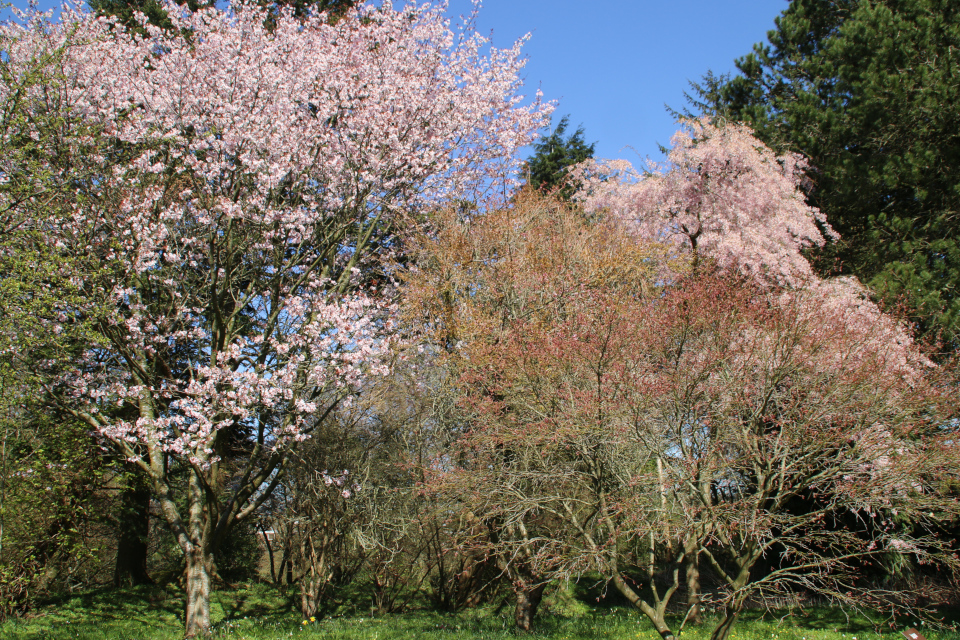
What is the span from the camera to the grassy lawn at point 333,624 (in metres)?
8.49

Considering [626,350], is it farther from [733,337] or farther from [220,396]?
[220,396]

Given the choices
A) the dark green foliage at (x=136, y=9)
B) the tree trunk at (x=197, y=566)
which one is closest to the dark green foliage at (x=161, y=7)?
the dark green foliage at (x=136, y=9)

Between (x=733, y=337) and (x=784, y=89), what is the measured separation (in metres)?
13.8

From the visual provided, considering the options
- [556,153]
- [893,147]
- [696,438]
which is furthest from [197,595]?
[556,153]

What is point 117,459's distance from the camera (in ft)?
37.4

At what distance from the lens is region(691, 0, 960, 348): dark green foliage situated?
12266 millimetres

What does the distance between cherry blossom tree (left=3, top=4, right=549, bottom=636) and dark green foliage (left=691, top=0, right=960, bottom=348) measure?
26.7 feet

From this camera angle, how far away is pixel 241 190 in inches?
420

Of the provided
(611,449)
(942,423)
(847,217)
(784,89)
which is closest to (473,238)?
(611,449)

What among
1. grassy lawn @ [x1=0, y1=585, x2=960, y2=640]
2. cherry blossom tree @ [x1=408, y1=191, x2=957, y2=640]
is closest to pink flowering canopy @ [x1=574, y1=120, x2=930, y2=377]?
cherry blossom tree @ [x1=408, y1=191, x2=957, y2=640]

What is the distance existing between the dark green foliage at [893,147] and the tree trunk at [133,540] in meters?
16.0

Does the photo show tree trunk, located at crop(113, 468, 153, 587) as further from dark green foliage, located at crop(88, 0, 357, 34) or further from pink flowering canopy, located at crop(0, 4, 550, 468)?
dark green foliage, located at crop(88, 0, 357, 34)

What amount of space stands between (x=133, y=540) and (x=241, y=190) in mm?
8810

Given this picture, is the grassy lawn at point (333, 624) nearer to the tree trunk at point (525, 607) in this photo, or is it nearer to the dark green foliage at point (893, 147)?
the tree trunk at point (525, 607)
